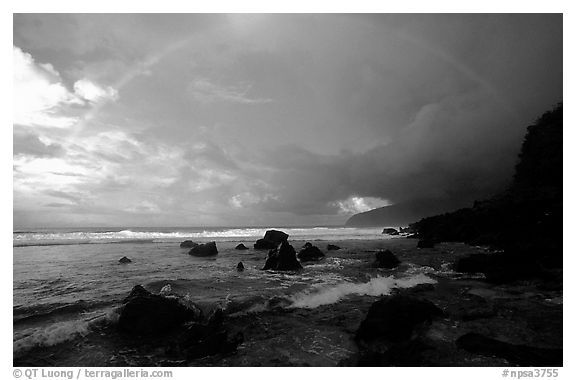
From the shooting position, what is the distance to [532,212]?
23.3 m

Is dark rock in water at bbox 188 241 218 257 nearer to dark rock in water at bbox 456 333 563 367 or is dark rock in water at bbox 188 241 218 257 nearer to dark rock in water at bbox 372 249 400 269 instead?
dark rock in water at bbox 372 249 400 269

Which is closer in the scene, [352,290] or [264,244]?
[352,290]

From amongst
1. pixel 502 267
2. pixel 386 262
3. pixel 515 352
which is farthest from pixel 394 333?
pixel 386 262

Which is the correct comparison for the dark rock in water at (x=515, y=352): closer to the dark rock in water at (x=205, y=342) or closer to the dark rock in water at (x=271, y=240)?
the dark rock in water at (x=205, y=342)

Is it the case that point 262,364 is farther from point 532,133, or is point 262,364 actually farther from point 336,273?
point 532,133

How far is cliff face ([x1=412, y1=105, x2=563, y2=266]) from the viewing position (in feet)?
60.2

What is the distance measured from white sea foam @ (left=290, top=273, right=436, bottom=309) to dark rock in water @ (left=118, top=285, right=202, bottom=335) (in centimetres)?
409

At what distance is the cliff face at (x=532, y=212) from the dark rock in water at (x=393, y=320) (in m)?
10.5

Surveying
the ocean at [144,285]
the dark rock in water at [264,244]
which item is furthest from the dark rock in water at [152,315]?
the dark rock in water at [264,244]

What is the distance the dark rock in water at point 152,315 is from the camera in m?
7.73

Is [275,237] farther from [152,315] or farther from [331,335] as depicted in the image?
[331,335]

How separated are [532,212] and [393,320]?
81.7ft
